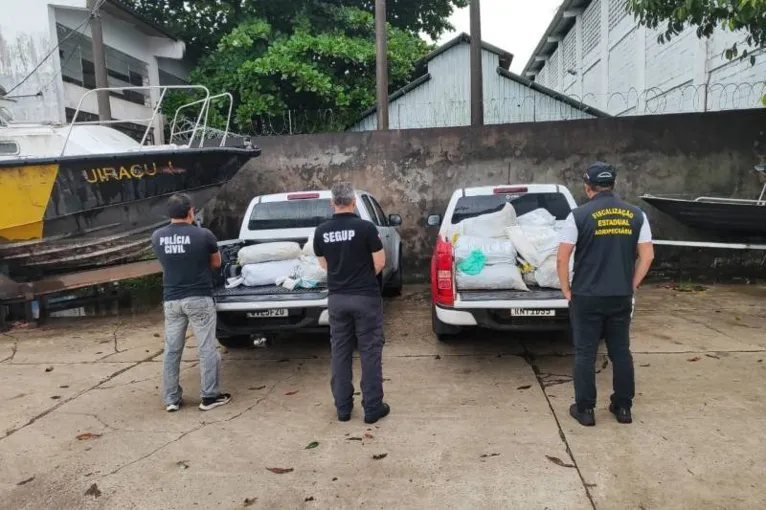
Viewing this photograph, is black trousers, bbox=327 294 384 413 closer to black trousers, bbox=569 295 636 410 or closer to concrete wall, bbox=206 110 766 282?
black trousers, bbox=569 295 636 410

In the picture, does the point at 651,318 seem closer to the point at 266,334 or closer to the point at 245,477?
the point at 266,334

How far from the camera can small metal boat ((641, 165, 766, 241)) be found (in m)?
7.62

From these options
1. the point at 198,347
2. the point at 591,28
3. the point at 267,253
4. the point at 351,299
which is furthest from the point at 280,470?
the point at 591,28

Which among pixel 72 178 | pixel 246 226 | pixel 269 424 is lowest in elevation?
pixel 269 424

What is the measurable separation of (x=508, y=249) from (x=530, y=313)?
2.40 ft

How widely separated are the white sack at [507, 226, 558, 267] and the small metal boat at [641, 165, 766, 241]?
398 centimetres

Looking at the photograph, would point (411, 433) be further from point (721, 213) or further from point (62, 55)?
point (62, 55)

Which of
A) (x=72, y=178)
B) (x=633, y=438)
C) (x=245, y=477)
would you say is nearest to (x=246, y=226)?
(x=72, y=178)

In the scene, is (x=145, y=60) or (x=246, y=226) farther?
(x=145, y=60)

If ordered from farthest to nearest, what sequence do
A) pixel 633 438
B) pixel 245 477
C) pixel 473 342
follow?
pixel 473 342, pixel 633 438, pixel 245 477

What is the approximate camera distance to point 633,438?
3.47 meters

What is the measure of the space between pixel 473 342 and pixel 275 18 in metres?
13.5

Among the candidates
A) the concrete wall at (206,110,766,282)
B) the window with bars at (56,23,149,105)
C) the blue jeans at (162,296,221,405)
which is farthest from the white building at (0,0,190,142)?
the blue jeans at (162,296,221,405)

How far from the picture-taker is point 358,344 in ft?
12.9
